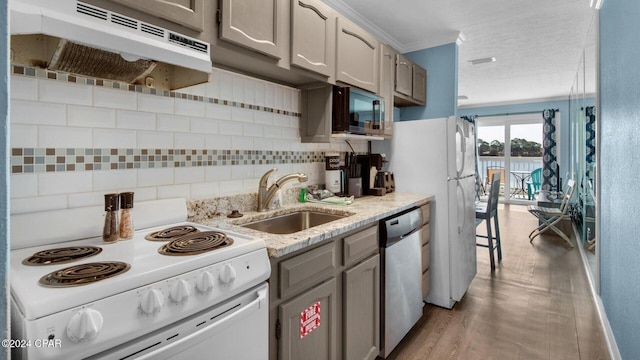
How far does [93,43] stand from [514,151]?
8801 mm

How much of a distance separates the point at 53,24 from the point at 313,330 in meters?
1.35

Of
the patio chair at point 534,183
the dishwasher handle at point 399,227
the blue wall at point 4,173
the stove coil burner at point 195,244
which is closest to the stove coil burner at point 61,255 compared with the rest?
the stove coil burner at point 195,244

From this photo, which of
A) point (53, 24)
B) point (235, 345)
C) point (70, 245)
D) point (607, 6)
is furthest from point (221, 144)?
point (607, 6)

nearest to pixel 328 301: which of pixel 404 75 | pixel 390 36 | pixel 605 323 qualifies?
pixel 605 323

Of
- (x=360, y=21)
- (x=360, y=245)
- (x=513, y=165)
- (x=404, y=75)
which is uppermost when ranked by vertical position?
(x=360, y=21)

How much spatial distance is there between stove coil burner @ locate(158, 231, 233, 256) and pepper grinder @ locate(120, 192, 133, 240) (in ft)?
0.65

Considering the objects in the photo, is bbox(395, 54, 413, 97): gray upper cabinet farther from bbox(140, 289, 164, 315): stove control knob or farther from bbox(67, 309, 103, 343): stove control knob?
bbox(67, 309, 103, 343): stove control knob

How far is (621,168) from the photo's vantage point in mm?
1751

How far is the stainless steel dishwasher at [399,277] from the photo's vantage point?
190cm

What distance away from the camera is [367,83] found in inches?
94.0

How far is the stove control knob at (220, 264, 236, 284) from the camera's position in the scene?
3.18ft

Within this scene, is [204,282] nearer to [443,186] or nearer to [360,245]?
[360,245]

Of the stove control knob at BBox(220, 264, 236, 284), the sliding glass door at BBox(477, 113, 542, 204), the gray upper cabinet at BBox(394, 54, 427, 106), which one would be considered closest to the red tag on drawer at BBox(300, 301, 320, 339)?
the stove control knob at BBox(220, 264, 236, 284)

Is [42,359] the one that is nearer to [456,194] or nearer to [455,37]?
[456,194]
